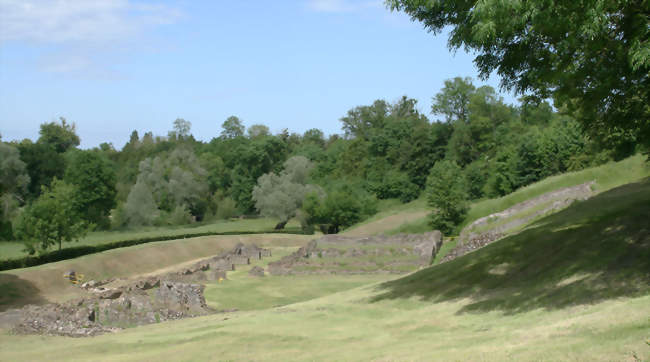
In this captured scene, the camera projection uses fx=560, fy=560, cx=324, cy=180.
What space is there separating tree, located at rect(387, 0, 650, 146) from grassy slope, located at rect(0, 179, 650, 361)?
4613 mm

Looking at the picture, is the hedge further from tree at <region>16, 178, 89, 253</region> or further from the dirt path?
the dirt path

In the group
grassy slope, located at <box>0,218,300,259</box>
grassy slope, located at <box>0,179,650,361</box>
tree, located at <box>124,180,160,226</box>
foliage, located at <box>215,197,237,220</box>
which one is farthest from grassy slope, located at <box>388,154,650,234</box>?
foliage, located at <box>215,197,237,220</box>

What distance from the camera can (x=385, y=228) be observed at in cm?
6156

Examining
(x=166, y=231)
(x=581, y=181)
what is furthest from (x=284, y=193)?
(x=581, y=181)

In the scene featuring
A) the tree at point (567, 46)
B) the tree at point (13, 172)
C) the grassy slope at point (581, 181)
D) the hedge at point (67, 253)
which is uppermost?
the tree at point (13, 172)

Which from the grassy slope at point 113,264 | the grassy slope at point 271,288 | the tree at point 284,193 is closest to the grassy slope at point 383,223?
the grassy slope at point 113,264

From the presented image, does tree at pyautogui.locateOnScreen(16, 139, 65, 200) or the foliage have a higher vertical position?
tree at pyautogui.locateOnScreen(16, 139, 65, 200)

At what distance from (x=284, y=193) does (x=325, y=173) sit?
110 ft

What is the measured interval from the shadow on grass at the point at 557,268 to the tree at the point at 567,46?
3.74 metres

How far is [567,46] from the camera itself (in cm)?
1376

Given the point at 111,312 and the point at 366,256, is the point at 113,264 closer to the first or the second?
the point at 366,256

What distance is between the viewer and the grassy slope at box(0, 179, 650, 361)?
33.7ft

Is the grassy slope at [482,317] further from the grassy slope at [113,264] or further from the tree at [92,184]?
the tree at [92,184]

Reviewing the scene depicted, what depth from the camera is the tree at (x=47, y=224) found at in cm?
4441
